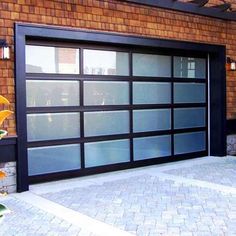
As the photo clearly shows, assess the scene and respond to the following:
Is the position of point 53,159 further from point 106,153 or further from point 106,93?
point 106,93

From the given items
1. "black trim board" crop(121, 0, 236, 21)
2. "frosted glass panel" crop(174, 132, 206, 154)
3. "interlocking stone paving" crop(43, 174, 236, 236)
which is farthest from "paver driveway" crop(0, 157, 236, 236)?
"black trim board" crop(121, 0, 236, 21)

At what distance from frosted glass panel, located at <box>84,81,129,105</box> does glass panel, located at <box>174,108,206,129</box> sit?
1517 millimetres

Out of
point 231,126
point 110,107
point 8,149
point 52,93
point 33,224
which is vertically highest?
point 52,93

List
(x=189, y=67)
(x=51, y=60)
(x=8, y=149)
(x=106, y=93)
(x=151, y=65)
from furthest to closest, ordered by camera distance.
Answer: (x=189, y=67), (x=151, y=65), (x=106, y=93), (x=51, y=60), (x=8, y=149)

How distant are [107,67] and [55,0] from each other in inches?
66.3

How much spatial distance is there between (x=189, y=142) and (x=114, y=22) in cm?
340

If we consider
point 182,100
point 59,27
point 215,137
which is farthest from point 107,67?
point 215,137

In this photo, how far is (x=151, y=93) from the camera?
28.0 feet

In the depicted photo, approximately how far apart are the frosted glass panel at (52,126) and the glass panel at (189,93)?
267 centimetres

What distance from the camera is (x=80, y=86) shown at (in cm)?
739

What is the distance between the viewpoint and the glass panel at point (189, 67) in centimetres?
902

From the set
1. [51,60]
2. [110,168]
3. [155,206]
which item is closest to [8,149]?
[51,60]

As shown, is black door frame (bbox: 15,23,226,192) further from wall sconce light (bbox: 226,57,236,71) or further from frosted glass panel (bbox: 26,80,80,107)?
frosted glass panel (bbox: 26,80,80,107)

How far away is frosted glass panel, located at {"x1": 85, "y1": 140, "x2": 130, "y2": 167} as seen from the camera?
7.57 meters
